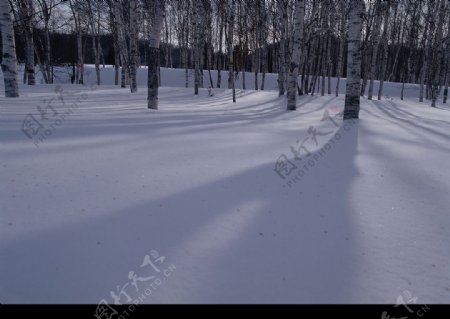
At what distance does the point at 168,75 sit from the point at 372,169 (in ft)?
86.5

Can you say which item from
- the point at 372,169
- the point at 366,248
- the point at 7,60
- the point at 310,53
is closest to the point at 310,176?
the point at 372,169

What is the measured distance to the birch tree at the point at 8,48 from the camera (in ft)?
25.9

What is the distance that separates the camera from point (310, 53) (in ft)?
62.8

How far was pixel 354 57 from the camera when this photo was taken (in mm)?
7215

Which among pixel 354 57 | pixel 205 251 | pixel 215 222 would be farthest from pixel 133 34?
pixel 205 251

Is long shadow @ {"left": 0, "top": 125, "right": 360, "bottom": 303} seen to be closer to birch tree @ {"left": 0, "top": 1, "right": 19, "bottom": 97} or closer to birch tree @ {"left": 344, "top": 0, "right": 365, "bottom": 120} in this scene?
birch tree @ {"left": 344, "top": 0, "right": 365, "bottom": 120}

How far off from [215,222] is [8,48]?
328 inches

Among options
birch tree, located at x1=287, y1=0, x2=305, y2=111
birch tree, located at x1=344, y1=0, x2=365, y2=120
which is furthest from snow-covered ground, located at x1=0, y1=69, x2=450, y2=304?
birch tree, located at x1=287, y1=0, x2=305, y2=111

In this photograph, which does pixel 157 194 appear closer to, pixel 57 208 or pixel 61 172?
pixel 57 208

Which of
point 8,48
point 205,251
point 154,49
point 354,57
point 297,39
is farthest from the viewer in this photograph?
point 297,39

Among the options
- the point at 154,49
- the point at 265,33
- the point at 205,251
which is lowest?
the point at 205,251

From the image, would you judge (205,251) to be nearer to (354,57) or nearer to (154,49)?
(154,49)

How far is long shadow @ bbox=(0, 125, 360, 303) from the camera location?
5.03 ft
